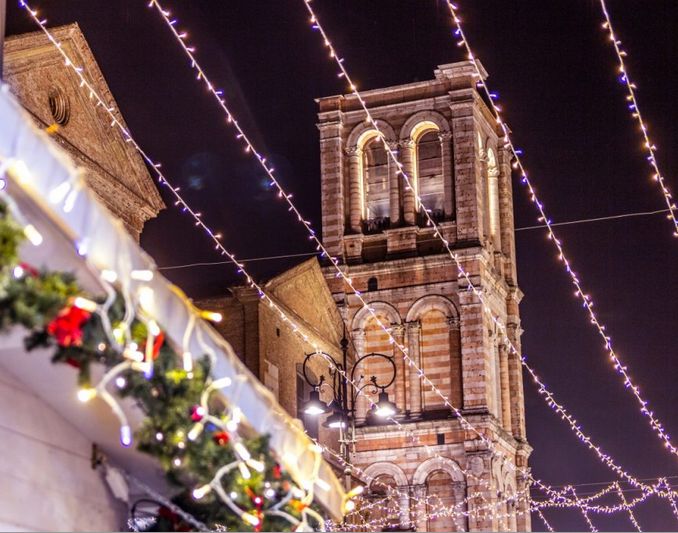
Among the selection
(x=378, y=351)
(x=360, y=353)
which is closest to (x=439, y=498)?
(x=378, y=351)

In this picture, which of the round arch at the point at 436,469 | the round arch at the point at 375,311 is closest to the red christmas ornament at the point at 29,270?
the round arch at the point at 436,469

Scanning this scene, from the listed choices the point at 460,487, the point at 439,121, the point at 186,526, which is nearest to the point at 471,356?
the point at 460,487

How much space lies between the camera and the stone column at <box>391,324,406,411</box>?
40219 mm

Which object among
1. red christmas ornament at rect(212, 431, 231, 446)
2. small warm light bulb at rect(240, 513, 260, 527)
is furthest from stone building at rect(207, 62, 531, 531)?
red christmas ornament at rect(212, 431, 231, 446)

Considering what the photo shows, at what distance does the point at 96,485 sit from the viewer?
26.7 feet

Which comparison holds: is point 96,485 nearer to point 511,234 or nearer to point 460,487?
point 460,487

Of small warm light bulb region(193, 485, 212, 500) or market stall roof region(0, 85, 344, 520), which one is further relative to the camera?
small warm light bulb region(193, 485, 212, 500)

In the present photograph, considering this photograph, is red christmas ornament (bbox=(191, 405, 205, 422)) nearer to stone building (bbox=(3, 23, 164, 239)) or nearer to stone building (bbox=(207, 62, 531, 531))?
stone building (bbox=(3, 23, 164, 239))

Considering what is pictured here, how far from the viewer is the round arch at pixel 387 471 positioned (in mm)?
39469

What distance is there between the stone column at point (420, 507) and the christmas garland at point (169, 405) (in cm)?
3097

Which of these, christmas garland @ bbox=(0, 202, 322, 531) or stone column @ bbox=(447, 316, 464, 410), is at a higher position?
stone column @ bbox=(447, 316, 464, 410)

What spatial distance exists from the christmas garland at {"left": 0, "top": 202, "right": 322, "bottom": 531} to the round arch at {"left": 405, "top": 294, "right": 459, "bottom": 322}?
3212 cm

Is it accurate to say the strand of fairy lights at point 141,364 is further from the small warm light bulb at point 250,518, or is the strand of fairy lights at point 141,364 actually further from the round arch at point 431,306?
the round arch at point 431,306

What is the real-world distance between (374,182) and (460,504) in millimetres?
10428
